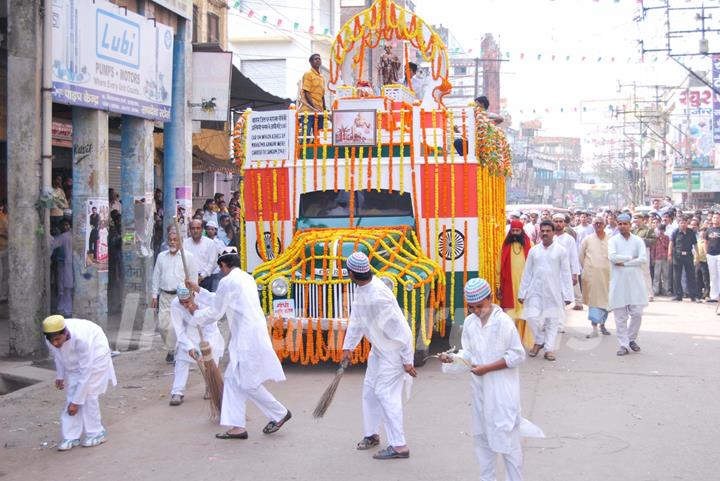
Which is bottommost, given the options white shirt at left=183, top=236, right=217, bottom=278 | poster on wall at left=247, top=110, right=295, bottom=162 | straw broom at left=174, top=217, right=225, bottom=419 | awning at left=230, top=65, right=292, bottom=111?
straw broom at left=174, top=217, right=225, bottom=419

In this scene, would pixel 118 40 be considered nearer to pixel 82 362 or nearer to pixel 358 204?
pixel 358 204

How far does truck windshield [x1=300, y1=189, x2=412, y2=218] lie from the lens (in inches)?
447

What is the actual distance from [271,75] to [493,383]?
34790 millimetres

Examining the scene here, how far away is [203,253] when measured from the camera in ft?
37.7

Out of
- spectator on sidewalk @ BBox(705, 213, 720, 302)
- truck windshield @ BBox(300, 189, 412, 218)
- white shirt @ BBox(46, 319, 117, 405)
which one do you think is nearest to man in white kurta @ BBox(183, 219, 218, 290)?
truck windshield @ BBox(300, 189, 412, 218)

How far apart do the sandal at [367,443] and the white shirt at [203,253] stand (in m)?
4.97

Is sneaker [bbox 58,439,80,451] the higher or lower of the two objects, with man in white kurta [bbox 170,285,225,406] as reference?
lower

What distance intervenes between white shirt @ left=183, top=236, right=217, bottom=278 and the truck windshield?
1.25 m

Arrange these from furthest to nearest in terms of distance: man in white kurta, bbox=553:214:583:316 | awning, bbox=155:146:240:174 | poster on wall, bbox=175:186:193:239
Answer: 1. awning, bbox=155:146:240:174
2. poster on wall, bbox=175:186:193:239
3. man in white kurta, bbox=553:214:583:316

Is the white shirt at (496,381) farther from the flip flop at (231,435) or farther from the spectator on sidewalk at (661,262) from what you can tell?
the spectator on sidewalk at (661,262)

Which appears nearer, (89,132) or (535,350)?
(535,350)

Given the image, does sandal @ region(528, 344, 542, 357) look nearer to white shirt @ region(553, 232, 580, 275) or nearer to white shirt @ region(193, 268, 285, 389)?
white shirt @ region(553, 232, 580, 275)

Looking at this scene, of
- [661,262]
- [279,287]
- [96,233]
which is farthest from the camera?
[661,262]

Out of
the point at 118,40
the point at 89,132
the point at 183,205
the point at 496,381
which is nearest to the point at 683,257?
the point at 183,205
